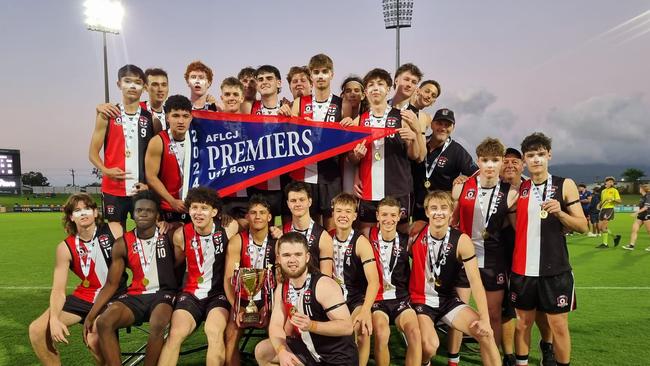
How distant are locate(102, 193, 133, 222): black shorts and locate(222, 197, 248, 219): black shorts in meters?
1.03

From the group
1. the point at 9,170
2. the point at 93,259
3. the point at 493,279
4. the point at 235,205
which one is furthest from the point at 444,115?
the point at 9,170

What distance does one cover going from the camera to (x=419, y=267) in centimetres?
410

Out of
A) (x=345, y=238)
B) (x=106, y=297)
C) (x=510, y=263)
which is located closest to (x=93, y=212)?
(x=106, y=297)

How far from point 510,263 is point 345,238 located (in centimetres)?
187

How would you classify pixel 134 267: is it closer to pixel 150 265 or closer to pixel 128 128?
pixel 150 265

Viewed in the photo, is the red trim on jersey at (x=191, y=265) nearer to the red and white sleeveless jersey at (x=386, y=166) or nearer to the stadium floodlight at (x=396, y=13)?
the red and white sleeveless jersey at (x=386, y=166)

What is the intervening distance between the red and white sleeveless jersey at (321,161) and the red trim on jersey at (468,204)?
54.4 inches

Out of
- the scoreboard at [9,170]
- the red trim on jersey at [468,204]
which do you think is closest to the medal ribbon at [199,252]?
the red trim on jersey at [468,204]

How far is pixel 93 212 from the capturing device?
14.1ft

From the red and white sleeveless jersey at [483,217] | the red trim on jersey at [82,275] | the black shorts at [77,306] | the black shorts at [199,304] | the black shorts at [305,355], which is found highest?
the red and white sleeveless jersey at [483,217]

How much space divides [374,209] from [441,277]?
0.98 meters

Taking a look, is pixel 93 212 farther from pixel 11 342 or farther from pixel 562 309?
pixel 562 309

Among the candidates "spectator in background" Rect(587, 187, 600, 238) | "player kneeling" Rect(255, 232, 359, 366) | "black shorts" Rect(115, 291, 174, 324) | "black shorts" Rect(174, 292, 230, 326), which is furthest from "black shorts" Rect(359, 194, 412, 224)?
"spectator in background" Rect(587, 187, 600, 238)

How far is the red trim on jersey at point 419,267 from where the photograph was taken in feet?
13.4
